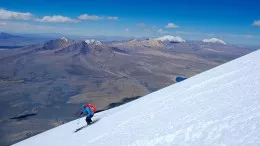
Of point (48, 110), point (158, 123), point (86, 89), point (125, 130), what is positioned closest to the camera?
point (158, 123)

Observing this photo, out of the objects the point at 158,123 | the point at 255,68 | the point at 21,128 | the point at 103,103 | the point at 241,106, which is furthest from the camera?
the point at 103,103

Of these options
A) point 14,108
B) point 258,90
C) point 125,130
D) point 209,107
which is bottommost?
point 14,108

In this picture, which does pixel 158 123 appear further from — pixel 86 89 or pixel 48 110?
pixel 86 89

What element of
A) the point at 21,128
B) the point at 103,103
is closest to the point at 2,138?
the point at 21,128

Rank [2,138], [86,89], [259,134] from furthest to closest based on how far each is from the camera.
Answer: [86,89]
[2,138]
[259,134]

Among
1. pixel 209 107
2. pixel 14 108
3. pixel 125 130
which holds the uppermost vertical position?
pixel 209 107

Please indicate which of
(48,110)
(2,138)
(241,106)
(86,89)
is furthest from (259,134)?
(86,89)

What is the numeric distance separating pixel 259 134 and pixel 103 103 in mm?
120290

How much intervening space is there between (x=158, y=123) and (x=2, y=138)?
7819 cm

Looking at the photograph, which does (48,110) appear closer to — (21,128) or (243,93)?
(21,128)

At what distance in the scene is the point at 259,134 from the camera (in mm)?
7434

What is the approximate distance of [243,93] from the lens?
39.8ft

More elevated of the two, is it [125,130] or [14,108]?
[125,130]

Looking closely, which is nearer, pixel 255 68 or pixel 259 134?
pixel 259 134
